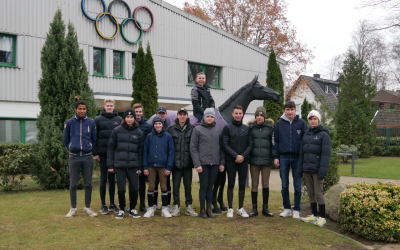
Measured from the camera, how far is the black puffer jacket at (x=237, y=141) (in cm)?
620

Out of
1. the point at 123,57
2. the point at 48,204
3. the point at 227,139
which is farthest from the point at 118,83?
the point at 227,139

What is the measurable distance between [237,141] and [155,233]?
220 cm

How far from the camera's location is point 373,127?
21594 millimetres

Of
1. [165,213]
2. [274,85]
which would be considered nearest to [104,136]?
[165,213]

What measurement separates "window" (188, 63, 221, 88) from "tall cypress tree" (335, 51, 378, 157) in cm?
831

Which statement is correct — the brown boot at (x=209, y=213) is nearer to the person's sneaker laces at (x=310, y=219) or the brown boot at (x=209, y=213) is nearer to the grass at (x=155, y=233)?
the grass at (x=155, y=233)

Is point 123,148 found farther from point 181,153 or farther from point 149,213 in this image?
point 149,213

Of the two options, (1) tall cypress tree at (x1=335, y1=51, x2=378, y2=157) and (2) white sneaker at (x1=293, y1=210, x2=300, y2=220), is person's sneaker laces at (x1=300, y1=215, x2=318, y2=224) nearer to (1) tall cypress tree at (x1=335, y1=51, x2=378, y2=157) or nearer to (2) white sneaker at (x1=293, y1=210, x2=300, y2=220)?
(2) white sneaker at (x1=293, y1=210, x2=300, y2=220)

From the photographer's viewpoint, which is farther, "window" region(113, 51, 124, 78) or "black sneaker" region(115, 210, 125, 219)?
"window" region(113, 51, 124, 78)

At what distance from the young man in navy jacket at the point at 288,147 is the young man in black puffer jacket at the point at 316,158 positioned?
0.80ft

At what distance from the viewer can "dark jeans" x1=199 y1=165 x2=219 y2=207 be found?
20.1 ft

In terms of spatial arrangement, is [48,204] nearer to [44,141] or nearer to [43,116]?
[44,141]

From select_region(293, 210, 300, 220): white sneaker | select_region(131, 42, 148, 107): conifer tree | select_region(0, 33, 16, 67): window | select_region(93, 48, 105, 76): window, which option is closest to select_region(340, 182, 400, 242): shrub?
select_region(293, 210, 300, 220): white sneaker

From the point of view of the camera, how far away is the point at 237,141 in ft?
20.4
